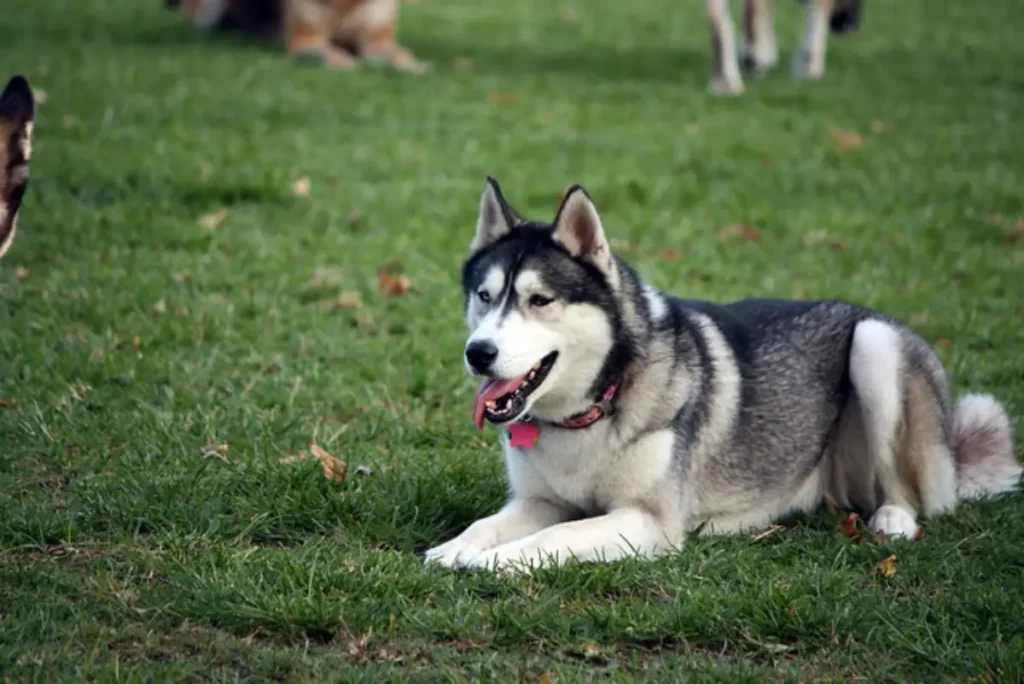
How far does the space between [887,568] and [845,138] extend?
298 inches

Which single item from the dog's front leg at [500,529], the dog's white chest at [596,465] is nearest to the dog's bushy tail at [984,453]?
the dog's white chest at [596,465]

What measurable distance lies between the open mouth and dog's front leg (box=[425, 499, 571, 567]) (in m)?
0.38

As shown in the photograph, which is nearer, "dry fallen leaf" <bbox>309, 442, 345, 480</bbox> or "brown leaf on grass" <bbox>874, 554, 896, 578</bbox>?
"brown leaf on grass" <bbox>874, 554, 896, 578</bbox>

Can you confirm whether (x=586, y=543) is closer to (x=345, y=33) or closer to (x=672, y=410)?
(x=672, y=410)

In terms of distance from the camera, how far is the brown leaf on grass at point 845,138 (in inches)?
443

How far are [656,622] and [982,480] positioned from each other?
6.13 feet

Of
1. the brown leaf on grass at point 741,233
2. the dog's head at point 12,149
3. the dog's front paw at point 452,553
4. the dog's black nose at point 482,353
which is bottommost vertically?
the dog's front paw at point 452,553

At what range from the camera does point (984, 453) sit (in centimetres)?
520

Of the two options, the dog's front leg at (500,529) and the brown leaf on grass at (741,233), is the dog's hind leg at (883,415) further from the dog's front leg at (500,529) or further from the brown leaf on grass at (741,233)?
the brown leaf on grass at (741,233)

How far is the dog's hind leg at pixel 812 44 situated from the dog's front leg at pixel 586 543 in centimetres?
998

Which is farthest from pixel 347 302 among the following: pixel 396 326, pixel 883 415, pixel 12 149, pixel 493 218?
pixel 12 149

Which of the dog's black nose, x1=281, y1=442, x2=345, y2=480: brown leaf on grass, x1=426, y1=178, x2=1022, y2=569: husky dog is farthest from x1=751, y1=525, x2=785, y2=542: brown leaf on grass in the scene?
x1=281, y1=442, x2=345, y2=480: brown leaf on grass

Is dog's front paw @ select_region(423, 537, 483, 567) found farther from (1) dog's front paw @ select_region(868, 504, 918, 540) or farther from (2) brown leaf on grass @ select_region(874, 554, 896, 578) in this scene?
(1) dog's front paw @ select_region(868, 504, 918, 540)

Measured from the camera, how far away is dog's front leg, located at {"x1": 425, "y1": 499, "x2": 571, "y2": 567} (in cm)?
438
